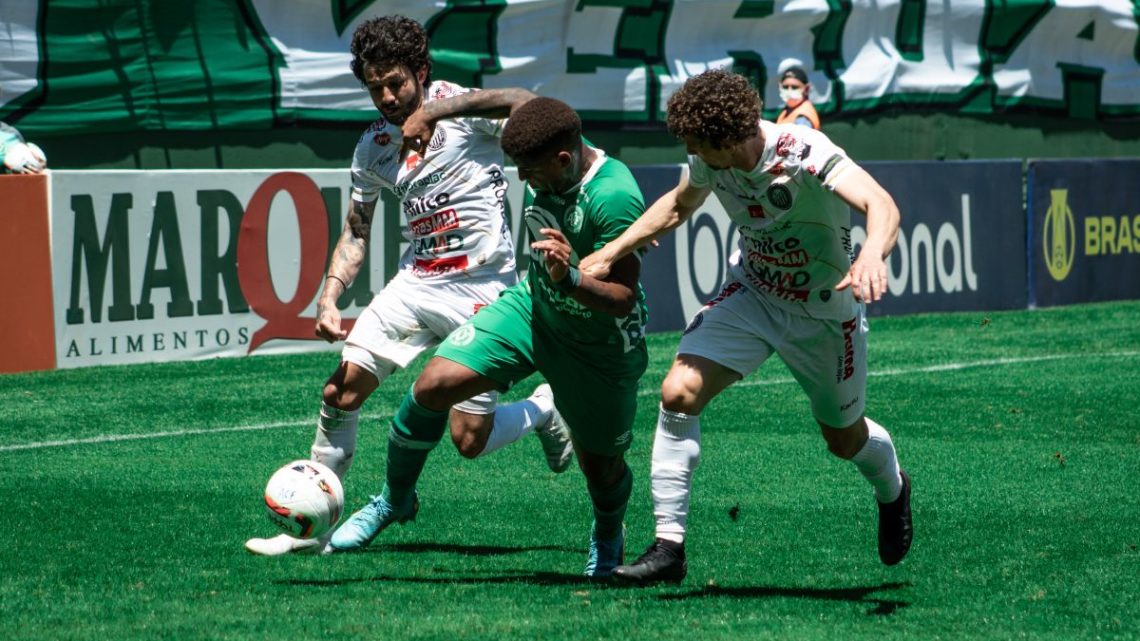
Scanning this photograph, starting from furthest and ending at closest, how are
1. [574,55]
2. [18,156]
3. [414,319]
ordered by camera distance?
[574,55], [18,156], [414,319]

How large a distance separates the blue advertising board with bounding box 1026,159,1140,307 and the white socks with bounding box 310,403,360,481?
1281 centimetres

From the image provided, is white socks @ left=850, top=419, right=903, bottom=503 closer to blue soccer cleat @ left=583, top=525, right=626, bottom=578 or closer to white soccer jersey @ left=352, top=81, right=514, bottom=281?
blue soccer cleat @ left=583, top=525, right=626, bottom=578

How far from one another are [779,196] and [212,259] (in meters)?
8.31

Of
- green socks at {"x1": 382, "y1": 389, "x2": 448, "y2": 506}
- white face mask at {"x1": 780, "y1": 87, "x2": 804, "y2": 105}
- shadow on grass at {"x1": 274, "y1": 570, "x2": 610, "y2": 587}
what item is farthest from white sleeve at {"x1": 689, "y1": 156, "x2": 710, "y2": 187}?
white face mask at {"x1": 780, "y1": 87, "x2": 804, "y2": 105}

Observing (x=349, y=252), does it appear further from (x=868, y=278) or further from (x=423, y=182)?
(x=868, y=278)

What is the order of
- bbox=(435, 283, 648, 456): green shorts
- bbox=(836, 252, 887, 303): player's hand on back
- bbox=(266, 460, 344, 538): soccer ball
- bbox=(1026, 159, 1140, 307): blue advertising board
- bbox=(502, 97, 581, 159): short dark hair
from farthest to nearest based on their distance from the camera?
1. bbox=(1026, 159, 1140, 307): blue advertising board
2. bbox=(266, 460, 344, 538): soccer ball
3. bbox=(435, 283, 648, 456): green shorts
4. bbox=(502, 97, 581, 159): short dark hair
5. bbox=(836, 252, 887, 303): player's hand on back

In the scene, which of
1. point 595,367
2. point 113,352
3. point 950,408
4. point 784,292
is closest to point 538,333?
point 595,367

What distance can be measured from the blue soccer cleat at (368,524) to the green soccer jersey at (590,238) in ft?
3.48

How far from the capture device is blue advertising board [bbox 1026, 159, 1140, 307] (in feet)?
59.5

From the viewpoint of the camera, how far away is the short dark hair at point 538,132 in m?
5.63

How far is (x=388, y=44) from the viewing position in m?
6.82

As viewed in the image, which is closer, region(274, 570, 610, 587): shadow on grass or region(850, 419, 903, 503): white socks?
region(274, 570, 610, 587): shadow on grass

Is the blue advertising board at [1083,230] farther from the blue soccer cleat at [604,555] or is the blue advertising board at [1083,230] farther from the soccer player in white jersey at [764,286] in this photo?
the blue soccer cleat at [604,555]

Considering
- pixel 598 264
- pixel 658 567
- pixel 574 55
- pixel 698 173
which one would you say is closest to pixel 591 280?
pixel 598 264
